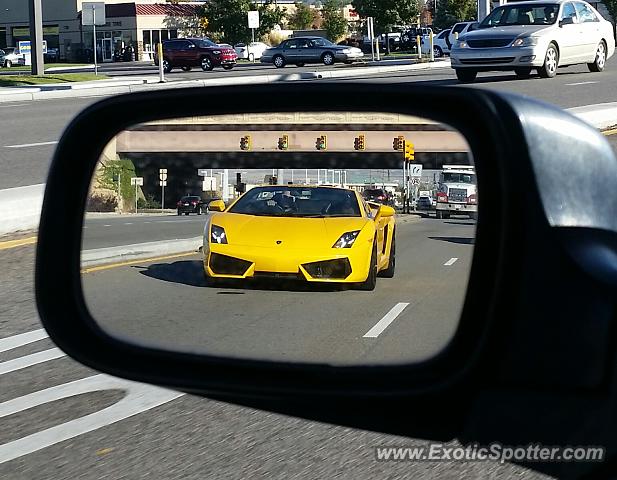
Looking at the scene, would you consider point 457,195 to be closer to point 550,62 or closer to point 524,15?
point 524,15

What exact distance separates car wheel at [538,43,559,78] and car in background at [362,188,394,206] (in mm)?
22237

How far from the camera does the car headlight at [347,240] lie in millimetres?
2176

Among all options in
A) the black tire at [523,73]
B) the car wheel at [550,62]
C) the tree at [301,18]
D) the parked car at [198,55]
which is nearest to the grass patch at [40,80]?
the parked car at [198,55]

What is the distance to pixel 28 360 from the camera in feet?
19.4

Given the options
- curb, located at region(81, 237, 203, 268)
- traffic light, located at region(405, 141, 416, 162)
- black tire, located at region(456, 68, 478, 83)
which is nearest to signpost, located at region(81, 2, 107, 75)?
black tire, located at region(456, 68, 478, 83)

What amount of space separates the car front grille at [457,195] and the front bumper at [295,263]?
23 centimetres

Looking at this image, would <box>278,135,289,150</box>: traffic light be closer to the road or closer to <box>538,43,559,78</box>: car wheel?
the road

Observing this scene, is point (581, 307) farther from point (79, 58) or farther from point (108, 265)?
point (79, 58)

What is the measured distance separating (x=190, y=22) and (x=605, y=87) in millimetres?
66180

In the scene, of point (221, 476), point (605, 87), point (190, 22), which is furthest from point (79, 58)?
point (221, 476)

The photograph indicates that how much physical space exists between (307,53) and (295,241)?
50.3 meters

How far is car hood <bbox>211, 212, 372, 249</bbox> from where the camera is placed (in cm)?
213

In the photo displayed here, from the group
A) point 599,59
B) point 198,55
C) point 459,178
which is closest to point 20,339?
point 459,178

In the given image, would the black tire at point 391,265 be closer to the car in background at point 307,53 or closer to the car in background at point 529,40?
the car in background at point 529,40
